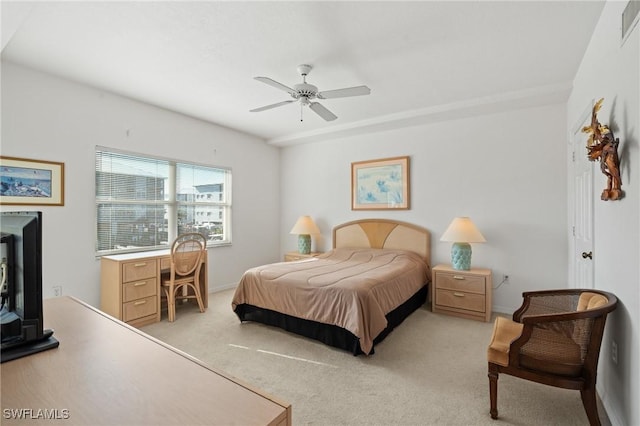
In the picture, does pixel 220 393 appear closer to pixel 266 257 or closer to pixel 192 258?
pixel 192 258

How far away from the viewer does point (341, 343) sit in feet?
9.08

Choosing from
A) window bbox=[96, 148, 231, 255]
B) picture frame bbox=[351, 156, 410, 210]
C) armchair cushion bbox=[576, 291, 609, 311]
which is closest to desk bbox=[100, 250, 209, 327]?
window bbox=[96, 148, 231, 255]

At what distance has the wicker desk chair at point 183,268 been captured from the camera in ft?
11.6

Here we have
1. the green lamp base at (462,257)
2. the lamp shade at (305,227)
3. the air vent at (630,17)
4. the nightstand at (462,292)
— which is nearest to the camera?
the air vent at (630,17)

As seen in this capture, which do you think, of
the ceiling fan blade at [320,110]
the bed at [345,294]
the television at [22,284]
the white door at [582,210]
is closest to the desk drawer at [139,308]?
the bed at [345,294]

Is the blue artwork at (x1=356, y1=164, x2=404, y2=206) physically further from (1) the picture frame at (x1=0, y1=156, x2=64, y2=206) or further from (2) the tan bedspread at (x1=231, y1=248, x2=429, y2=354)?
(1) the picture frame at (x1=0, y1=156, x2=64, y2=206)

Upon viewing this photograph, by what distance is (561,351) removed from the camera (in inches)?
69.1

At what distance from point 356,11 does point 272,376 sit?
2.73 metres

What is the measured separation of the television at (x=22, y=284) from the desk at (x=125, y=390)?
3.2 inches

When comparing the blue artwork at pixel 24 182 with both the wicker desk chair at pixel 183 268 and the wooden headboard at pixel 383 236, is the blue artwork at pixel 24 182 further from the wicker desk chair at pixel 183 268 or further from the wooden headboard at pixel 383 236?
the wooden headboard at pixel 383 236

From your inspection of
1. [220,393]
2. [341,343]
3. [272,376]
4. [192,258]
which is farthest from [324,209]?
[220,393]

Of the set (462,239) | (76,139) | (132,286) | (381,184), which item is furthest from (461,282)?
(76,139)

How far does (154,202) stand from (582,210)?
4748 mm

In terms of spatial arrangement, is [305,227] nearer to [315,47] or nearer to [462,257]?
[462,257]
